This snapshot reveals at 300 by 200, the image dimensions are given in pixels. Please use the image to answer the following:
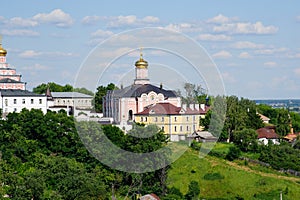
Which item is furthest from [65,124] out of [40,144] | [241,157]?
[241,157]

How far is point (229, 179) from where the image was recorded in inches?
1145

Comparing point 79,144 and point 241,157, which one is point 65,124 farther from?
point 241,157

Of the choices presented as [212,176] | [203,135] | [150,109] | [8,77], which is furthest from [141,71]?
[212,176]

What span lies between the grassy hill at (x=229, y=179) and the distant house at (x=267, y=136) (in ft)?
20.0

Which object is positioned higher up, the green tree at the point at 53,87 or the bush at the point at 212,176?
the green tree at the point at 53,87

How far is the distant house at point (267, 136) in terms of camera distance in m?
37.6

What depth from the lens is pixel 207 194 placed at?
2766cm

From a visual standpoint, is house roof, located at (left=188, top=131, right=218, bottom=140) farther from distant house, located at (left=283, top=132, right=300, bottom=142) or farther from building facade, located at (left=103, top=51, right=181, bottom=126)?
distant house, located at (left=283, top=132, right=300, bottom=142)

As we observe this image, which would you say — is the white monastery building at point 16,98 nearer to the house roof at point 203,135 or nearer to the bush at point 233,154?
the house roof at point 203,135

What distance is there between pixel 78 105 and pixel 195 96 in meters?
8.13

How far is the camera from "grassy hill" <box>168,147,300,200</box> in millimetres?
27531

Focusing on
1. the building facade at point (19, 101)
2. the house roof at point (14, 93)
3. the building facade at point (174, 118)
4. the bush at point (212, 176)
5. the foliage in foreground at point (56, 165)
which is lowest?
the bush at point (212, 176)

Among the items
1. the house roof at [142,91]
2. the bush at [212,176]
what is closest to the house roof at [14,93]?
the house roof at [142,91]

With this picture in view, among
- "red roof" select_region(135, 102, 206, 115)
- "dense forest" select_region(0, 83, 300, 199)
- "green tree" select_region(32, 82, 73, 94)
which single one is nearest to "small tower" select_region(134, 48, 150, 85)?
"red roof" select_region(135, 102, 206, 115)
